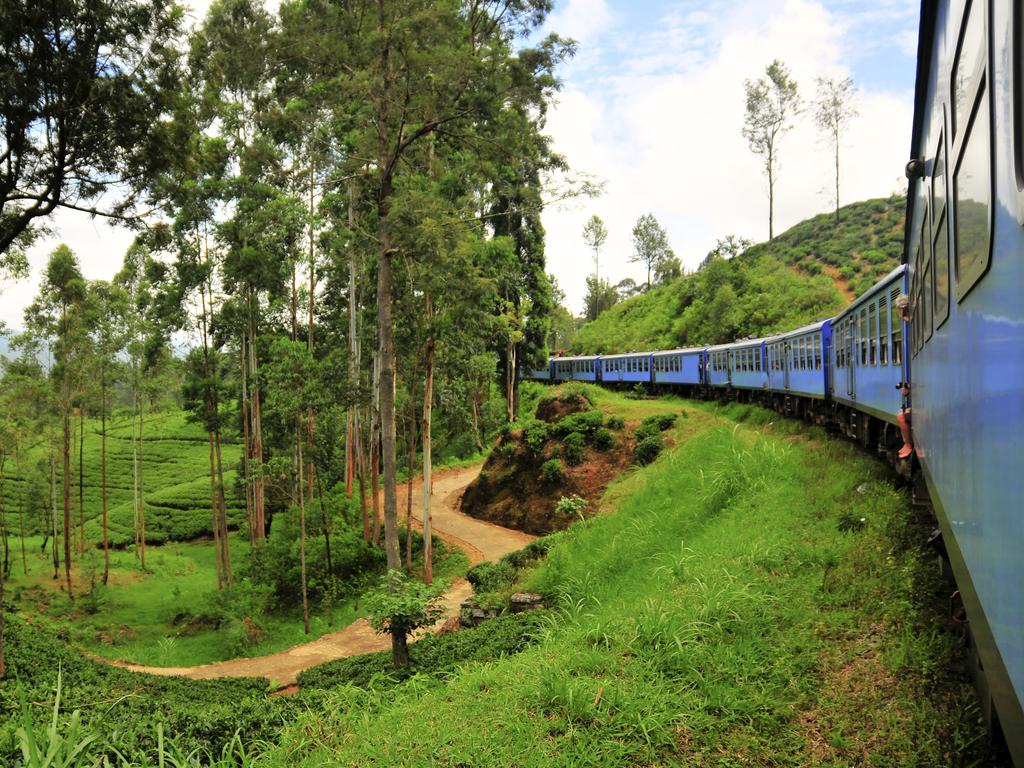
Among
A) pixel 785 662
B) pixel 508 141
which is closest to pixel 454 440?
pixel 508 141

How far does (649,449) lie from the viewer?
65.1 feet

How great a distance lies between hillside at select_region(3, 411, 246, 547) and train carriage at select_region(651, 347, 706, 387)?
17.8 m

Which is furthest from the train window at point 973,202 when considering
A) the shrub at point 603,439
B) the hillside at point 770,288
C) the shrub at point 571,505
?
the hillside at point 770,288

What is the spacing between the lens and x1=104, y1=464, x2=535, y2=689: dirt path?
16.0 m

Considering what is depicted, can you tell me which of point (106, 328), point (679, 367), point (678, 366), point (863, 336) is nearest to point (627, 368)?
point (678, 366)

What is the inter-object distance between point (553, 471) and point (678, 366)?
9.02 metres

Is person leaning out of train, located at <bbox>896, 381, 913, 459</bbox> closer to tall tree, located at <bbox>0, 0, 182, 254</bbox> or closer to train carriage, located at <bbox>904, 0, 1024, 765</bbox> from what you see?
train carriage, located at <bbox>904, 0, 1024, 765</bbox>

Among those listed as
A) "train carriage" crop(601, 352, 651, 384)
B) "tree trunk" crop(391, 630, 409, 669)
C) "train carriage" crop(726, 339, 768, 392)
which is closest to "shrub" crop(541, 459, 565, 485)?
"train carriage" crop(726, 339, 768, 392)

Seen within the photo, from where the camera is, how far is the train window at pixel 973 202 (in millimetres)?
1836

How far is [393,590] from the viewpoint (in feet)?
34.3

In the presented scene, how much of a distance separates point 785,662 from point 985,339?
421 centimetres

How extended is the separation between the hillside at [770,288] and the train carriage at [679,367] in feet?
20.8

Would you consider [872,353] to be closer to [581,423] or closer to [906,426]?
[906,426]

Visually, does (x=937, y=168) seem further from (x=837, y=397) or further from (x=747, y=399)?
(x=747, y=399)
